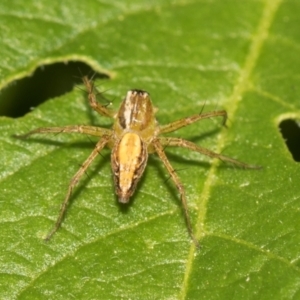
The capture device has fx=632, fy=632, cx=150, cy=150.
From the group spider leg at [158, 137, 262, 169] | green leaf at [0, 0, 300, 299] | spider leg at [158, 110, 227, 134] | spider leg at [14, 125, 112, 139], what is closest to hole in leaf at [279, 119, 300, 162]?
green leaf at [0, 0, 300, 299]

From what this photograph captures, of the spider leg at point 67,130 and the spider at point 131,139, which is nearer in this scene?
the spider at point 131,139

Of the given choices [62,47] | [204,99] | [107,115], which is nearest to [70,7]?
[62,47]

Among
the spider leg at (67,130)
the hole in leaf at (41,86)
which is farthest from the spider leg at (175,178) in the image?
Answer: the hole in leaf at (41,86)

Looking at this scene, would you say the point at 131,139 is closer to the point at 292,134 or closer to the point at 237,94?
the point at 237,94

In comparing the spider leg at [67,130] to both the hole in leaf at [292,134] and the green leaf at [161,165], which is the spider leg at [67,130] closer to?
the green leaf at [161,165]

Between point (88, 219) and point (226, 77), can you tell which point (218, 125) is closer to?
point (226, 77)

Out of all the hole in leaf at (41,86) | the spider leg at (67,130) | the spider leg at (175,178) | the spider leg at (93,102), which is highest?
the hole in leaf at (41,86)

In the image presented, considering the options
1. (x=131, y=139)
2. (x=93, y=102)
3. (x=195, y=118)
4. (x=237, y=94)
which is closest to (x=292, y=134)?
(x=237, y=94)
